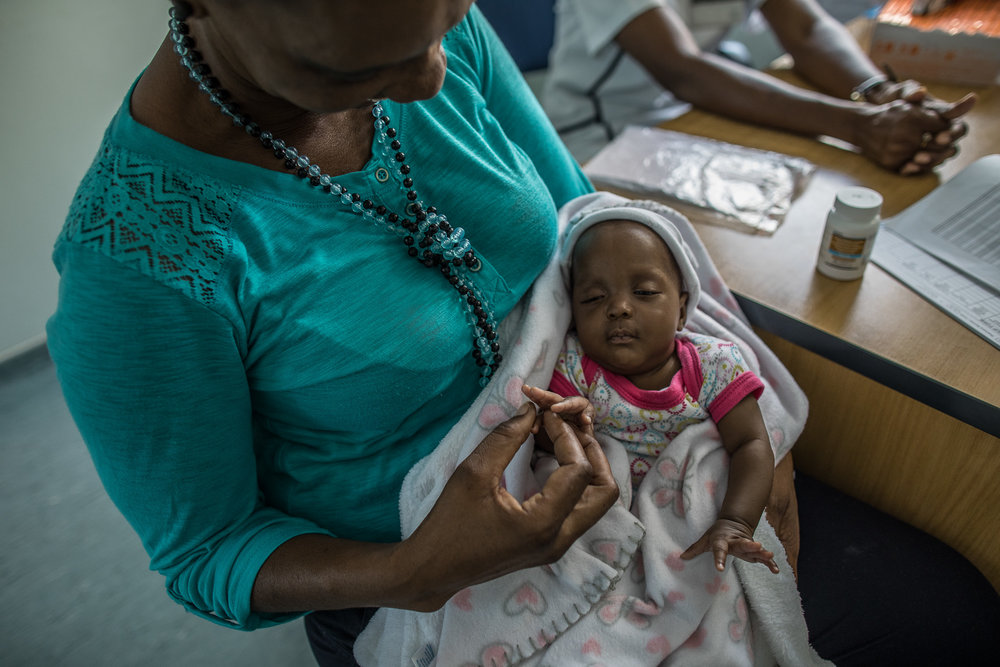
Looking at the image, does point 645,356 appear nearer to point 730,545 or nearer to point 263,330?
point 730,545

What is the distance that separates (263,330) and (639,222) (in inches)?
24.6

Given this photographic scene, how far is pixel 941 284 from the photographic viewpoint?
1155mm

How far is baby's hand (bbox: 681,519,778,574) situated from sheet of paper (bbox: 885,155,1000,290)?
64 centimetres

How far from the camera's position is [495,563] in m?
0.78

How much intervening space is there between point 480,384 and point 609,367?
215 mm

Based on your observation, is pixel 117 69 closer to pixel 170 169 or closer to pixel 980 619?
pixel 170 169

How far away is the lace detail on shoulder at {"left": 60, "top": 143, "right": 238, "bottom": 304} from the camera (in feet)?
2.31

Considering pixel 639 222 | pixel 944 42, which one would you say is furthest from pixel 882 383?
pixel 944 42

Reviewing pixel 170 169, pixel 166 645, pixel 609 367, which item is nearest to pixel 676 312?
pixel 609 367

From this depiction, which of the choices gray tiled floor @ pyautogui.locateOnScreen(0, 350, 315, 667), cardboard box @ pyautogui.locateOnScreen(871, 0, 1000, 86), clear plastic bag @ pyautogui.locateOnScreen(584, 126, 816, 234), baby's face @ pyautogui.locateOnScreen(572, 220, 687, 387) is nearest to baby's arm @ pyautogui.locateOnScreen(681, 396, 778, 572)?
baby's face @ pyautogui.locateOnScreen(572, 220, 687, 387)

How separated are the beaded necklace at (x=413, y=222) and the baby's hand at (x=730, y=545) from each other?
0.38 metres

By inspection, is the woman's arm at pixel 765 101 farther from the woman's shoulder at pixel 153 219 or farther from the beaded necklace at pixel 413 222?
the woman's shoulder at pixel 153 219

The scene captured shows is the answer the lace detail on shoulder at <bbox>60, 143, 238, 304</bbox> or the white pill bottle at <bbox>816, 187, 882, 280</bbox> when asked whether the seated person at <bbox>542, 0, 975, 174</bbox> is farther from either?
the lace detail on shoulder at <bbox>60, 143, 238, 304</bbox>

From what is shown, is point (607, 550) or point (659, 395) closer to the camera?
point (607, 550)
